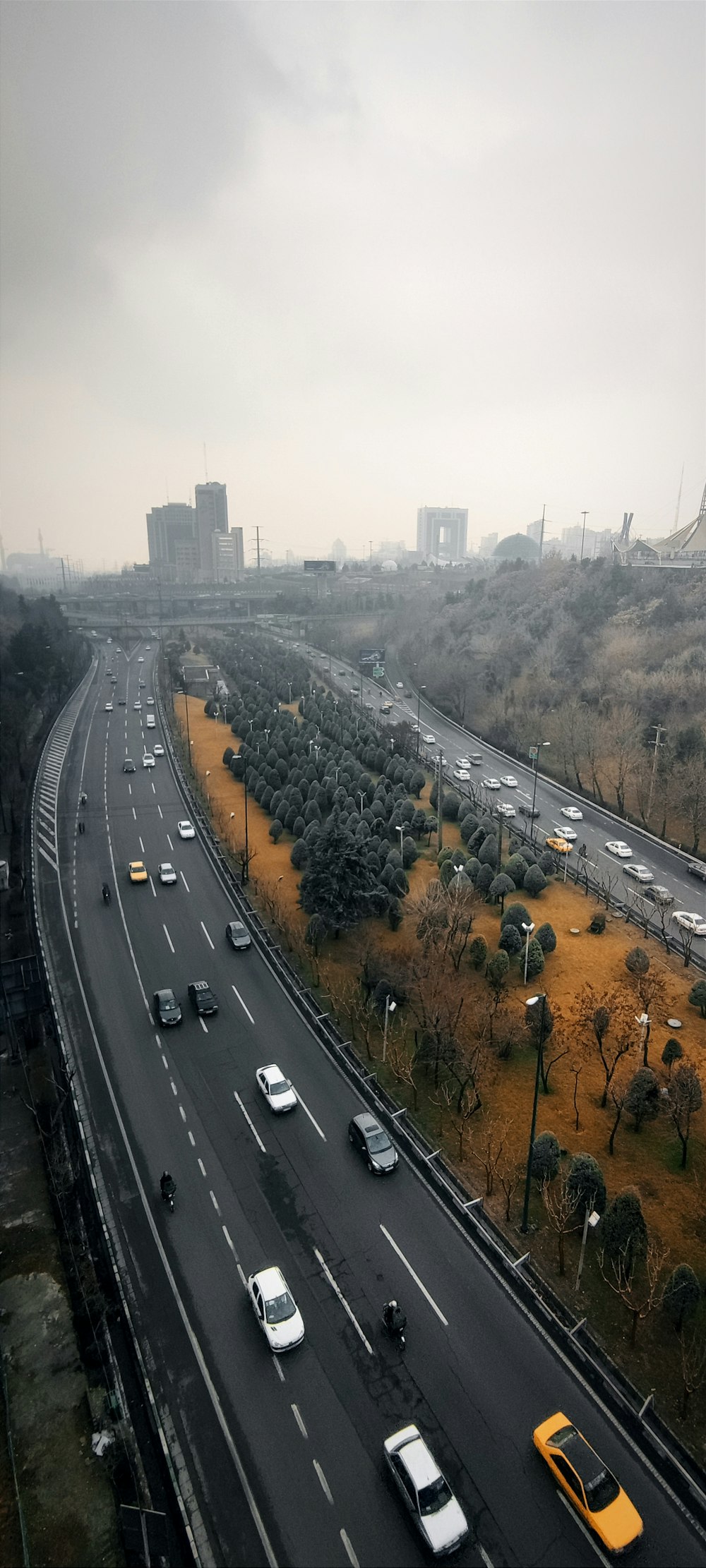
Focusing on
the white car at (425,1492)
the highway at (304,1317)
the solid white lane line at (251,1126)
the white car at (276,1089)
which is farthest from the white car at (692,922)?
the white car at (425,1492)

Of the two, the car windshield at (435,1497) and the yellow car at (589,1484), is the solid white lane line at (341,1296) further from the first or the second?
the yellow car at (589,1484)

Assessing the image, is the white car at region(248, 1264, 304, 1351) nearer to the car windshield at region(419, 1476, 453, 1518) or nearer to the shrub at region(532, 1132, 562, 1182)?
the car windshield at region(419, 1476, 453, 1518)

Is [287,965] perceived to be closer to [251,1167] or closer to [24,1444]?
[251,1167]

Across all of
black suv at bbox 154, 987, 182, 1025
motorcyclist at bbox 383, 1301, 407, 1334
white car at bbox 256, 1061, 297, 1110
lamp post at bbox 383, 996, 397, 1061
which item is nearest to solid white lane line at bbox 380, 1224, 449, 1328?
motorcyclist at bbox 383, 1301, 407, 1334

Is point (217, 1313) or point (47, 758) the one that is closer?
point (217, 1313)

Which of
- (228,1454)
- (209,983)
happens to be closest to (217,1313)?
(228,1454)

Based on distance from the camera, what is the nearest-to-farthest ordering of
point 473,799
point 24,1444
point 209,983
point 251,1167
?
point 24,1444, point 251,1167, point 209,983, point 473,799

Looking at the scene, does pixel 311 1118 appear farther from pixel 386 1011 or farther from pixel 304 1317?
pixel 304 1317
